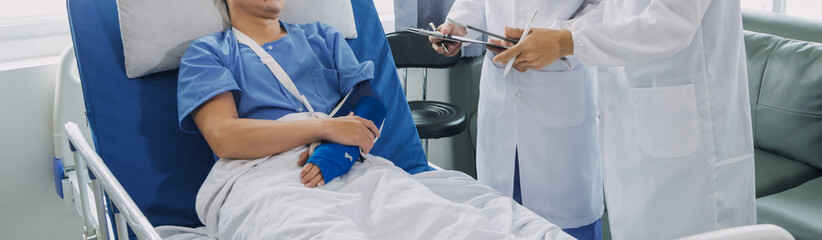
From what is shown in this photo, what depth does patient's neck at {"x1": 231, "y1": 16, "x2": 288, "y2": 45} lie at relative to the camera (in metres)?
1.69

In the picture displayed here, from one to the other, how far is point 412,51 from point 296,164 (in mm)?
1183

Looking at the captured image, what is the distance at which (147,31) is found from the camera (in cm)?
158

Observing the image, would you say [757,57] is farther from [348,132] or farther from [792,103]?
[348,132]

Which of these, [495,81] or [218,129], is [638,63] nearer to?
[495,81]

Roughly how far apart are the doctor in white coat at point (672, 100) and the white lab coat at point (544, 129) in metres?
0.11

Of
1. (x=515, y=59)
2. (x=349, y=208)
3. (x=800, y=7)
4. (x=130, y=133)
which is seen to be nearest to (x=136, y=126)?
(x=130, y=133)

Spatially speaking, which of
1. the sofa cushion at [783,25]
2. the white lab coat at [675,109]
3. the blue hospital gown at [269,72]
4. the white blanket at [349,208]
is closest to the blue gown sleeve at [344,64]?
the blue hospital gown at [269,72]

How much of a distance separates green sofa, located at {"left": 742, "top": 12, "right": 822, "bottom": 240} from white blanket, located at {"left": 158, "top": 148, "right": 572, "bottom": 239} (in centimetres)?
97

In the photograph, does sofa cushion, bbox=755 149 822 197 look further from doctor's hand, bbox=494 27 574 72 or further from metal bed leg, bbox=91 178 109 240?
metal bed leg, bbox=91 178 109 240

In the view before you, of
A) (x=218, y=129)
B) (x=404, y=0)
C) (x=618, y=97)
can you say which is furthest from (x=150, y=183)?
(x=404, y=0)

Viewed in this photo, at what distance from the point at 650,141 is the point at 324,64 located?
2.64 ft

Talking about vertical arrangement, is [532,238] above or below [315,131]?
below

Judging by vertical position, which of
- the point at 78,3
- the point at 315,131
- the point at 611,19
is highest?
the point at 78,3

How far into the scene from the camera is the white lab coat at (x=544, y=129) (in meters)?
1.64
